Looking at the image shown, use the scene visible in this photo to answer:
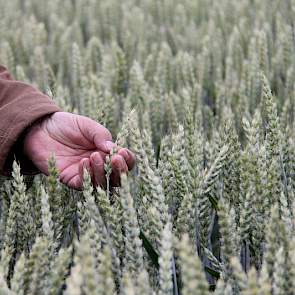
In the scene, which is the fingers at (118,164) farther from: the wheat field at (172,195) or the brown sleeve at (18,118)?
the brown sleeve at (18,118)

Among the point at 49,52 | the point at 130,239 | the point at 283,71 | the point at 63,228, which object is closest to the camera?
the point at 130,239

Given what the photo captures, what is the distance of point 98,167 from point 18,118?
0.25 m

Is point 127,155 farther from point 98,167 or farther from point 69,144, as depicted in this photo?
point 69,144

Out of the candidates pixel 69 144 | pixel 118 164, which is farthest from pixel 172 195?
pixel 69 144

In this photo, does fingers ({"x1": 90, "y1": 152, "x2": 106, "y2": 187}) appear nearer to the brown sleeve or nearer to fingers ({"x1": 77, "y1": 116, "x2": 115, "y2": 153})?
fingers ({"x1": 77, "y1": 116, "x2": 115, "y2": 153})

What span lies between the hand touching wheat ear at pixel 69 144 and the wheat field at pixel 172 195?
0.03m

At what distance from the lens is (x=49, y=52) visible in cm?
217

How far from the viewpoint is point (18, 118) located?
114 cm

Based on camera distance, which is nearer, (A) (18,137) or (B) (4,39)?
(A) (18,137)

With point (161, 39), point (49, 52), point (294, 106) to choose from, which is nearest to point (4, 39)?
point (49, 52)

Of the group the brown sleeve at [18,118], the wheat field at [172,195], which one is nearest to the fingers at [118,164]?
the wheat field at [172,195]

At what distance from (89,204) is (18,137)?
1.27 feet

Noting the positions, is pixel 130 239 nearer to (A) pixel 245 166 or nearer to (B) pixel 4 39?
(A) pixel 245 166

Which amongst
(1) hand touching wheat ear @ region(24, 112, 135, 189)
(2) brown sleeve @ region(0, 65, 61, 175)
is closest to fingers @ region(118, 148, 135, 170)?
(1) hand touching wheat ear @ region(24, 112, 135, 189)
